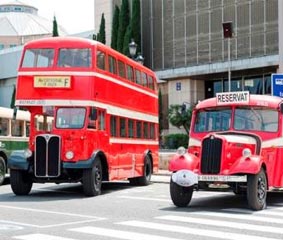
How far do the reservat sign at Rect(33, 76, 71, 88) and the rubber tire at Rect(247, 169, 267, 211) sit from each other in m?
6.62

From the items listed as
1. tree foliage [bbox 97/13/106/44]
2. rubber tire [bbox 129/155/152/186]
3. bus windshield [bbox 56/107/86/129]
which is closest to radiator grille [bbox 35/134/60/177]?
bus windshield [bbox 56/107/86/129]

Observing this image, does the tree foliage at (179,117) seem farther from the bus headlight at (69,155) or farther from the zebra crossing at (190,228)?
the zebra crossing at (190,228)

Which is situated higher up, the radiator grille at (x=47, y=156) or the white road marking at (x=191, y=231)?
the radiator grille at (x=47, y=156)

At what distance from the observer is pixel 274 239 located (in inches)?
409

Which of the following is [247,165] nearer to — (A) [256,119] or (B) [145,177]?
(A) [256,119]

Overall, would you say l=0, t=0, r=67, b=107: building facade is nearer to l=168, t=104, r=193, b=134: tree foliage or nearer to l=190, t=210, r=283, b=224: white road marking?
l=168, t=104, r=193, b=134: tree foliage

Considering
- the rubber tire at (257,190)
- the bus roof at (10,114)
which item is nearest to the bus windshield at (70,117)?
the bus roof at (10,114)

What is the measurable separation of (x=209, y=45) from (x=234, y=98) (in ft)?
97.9

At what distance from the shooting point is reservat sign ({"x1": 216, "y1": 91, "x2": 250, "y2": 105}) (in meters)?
15.3

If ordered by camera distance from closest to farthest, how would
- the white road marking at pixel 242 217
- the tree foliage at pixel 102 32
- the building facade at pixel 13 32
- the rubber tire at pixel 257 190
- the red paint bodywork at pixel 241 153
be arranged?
1. the white road marking at pixel 242 217
2. the rubber tire at pixel 257 190
3. the red paint bodywork at pixel 241 153
4. the tree foliage at pixel 102 32
5. the building facade at pixel 13 32

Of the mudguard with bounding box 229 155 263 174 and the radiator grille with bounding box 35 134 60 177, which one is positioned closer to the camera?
the mudguard with bounding box 229 155 263 174

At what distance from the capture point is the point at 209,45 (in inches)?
1761

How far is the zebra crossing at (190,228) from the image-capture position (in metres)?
10.6

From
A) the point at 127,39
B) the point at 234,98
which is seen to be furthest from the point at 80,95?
the point at 127,39
